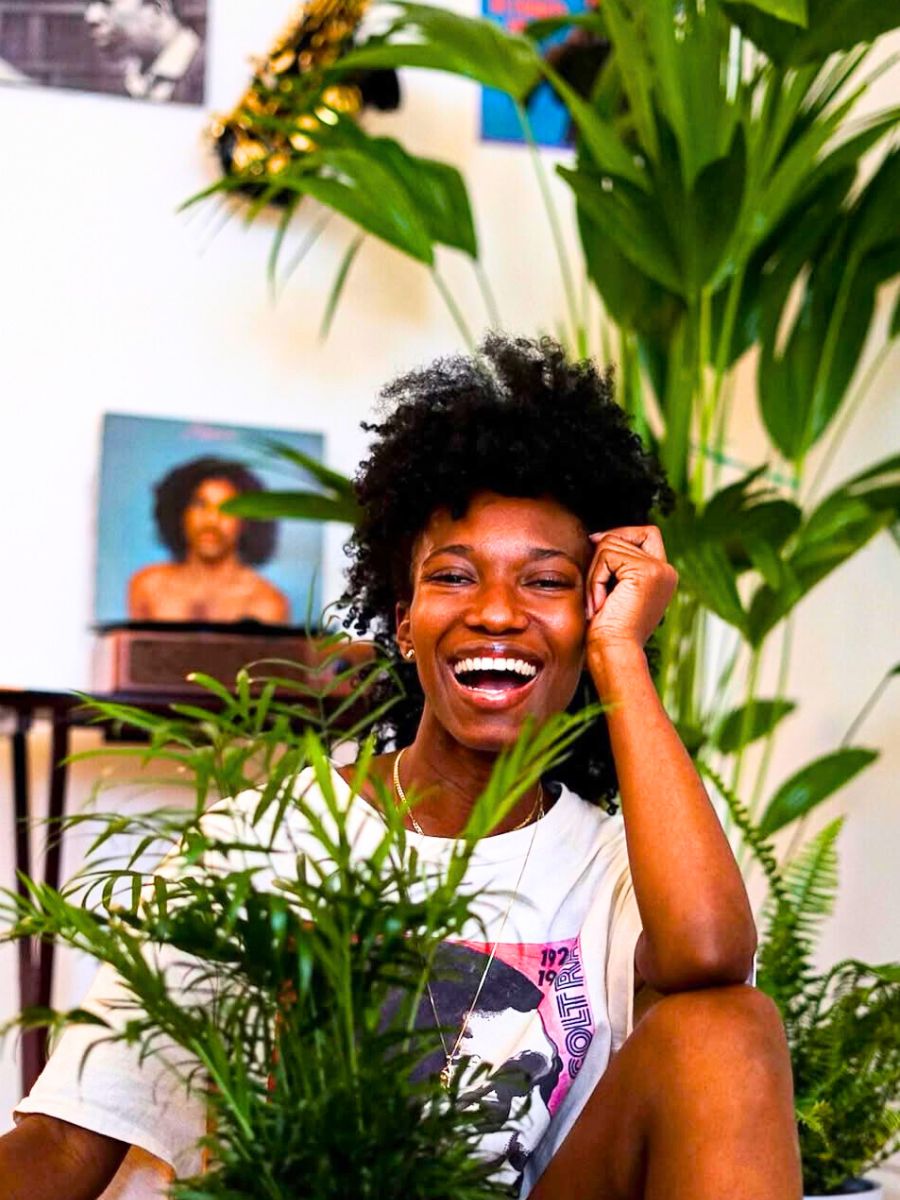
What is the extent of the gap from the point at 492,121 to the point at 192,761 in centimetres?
204

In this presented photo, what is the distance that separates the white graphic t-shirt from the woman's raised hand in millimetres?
172

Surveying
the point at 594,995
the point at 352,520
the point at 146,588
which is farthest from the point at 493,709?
the point at 146,588

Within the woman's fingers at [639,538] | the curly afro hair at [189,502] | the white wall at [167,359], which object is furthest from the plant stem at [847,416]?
the woman's fingers at [639,538]

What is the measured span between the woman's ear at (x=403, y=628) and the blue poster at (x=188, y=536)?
3.15 feet

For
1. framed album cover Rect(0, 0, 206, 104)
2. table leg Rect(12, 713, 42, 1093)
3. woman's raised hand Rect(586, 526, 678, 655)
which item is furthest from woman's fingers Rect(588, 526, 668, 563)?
framed album cover Rect(0, 0, 206, 104)

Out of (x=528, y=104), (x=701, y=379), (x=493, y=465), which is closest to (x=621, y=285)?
(x=701, y=379)

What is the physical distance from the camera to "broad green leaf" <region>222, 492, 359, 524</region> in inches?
82.7

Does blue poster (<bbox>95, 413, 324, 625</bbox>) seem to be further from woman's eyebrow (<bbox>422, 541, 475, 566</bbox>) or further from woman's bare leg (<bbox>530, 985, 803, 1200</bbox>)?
woman's bare leg (<bbox>530, 985, 803, 1200</bbox>)

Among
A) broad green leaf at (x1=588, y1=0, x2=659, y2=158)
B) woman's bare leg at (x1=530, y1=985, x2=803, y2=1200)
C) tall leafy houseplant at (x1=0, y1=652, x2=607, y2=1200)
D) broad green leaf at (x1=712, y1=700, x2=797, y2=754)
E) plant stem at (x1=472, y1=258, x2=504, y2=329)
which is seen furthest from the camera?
plant stem at (x1=472, y1=258, x2=504, y2=329)

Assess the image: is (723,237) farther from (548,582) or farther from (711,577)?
(548,582)

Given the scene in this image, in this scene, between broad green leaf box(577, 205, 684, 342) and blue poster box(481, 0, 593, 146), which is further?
blue poster box(481, 0, 593, 146)

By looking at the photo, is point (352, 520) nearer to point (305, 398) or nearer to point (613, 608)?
point (305, 398)

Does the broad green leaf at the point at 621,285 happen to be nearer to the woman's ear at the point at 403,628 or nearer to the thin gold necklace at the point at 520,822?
the woman's ear at the point at 403,628

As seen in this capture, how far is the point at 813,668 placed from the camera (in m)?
2.62
